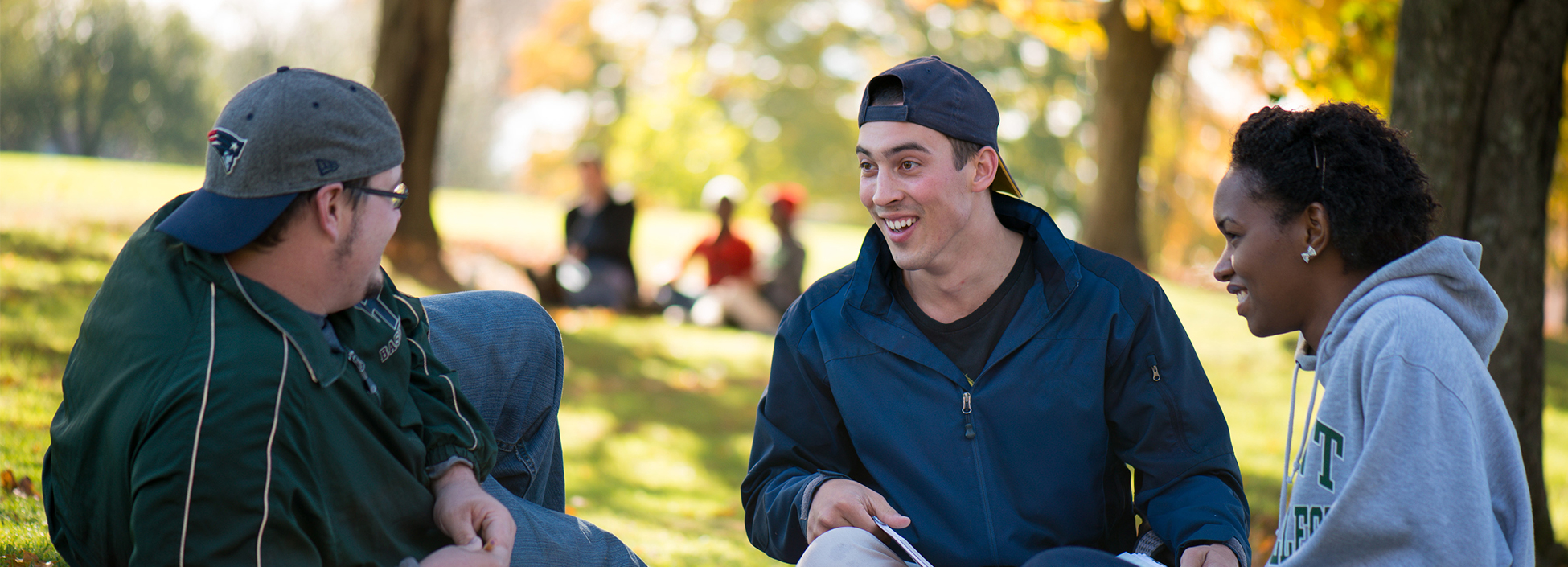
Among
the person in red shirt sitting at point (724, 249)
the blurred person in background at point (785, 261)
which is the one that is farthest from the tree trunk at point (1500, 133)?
the person in red shirt sitting at point (724, 249)

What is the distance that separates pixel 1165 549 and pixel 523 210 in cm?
2076

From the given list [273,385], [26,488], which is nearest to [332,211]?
[273,385]

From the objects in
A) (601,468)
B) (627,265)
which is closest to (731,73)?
(627,265)

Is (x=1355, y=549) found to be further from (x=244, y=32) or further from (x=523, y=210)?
(x=244, y=32)

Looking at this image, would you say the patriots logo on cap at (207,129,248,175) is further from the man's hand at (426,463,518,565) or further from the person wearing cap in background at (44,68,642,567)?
the man's hand at (426,463,518,565)

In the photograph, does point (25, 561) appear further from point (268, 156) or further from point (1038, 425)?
point (1038, 425)

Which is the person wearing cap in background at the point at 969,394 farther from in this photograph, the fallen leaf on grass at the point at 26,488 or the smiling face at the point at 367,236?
the fallen leaf on grass at the point at 26,488

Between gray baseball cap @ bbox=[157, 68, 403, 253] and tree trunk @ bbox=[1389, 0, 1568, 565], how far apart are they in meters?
4.22

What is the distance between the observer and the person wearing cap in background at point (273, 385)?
1.92m

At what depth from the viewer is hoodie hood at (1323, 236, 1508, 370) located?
2229mm

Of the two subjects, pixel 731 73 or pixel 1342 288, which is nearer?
pixel 1342 288

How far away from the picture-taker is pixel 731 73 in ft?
122

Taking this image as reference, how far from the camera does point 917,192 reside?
2.95m

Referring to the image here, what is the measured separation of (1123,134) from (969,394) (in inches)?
544
